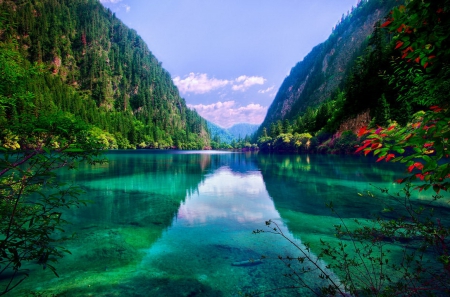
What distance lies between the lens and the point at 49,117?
3994 mm

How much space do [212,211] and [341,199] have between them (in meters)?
11.0

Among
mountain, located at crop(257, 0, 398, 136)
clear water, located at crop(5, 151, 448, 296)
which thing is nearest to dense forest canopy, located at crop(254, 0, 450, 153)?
mountain, located at crop(257, 0, 398, 136)

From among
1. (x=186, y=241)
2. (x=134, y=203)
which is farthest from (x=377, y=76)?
(x=186, y=241)

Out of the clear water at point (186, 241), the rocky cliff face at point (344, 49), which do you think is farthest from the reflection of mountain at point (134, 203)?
the rocky cliff face at point (344, 49)

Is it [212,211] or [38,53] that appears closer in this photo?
[212,211]

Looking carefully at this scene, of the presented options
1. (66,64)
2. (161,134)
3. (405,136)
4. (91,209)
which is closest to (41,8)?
(66,64)

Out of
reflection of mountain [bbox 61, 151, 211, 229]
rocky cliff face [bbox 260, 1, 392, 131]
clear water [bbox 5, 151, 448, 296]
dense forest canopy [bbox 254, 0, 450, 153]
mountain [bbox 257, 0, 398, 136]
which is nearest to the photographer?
dense forest canopy [bbox 254, 0, 450, 153]

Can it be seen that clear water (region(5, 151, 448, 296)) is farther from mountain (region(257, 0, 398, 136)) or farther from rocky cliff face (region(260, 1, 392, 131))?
rocky cliff face (region(260, 1, 392, 131))

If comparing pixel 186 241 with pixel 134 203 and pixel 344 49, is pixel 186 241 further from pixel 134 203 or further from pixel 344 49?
pixel 344 49

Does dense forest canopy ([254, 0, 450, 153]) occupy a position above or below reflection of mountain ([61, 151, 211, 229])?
above

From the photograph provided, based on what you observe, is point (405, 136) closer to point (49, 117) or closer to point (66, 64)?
point (49, 117)

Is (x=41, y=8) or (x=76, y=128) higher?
(x=41, y=8)

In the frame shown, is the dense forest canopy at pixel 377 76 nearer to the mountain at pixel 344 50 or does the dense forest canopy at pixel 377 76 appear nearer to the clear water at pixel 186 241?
the mountain at pixel 344 50

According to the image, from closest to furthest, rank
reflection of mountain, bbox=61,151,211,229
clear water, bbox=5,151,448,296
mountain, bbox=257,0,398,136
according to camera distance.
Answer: clear water, bbox=5,151,448,296 < reflection of mountain, bbox=61,151,211,229 < mountain, bbox=257,0,398,136
